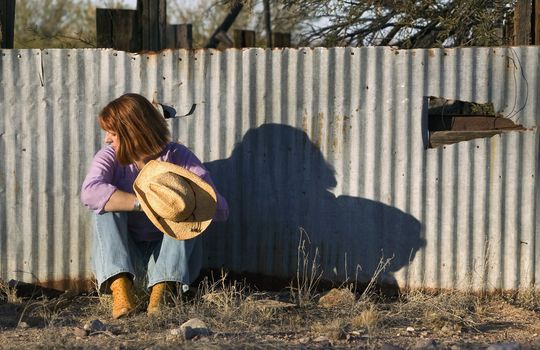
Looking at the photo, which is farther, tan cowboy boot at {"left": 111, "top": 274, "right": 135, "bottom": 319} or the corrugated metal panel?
the corrugated metal panel

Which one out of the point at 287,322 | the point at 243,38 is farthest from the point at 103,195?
the point at 243,38

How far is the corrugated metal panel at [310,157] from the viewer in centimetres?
629

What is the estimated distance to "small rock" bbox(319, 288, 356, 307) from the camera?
239 inches

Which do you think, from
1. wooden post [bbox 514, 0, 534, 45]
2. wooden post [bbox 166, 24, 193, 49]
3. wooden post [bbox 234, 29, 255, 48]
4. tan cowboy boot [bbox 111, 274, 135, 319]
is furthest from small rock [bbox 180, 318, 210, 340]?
wooden post [bbox 234, 29, 255, 48]

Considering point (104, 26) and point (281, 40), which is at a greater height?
point (281, 40)

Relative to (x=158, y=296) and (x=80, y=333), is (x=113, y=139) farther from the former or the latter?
(x=80, y=333)

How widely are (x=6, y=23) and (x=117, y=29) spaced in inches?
32.4

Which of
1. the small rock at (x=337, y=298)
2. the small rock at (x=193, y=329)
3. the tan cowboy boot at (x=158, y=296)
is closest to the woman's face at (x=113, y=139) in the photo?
the tan cowboy boot at (x=158, y=296)

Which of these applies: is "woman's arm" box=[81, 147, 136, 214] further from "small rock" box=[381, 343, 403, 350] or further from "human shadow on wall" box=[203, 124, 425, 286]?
"small rock" box=[381, 343, 403, 350]

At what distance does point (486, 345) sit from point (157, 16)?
145 inches

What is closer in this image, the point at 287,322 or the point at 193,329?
the point at 193,329

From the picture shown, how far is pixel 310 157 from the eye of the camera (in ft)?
21.2

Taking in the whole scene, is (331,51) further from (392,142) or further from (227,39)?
(227,39)

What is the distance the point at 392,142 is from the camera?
6355 mm
